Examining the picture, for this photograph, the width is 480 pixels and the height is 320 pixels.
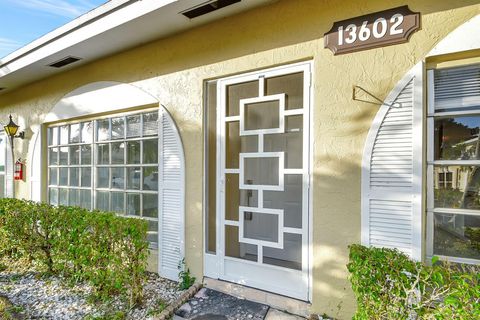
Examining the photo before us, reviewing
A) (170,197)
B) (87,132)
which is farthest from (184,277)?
(87,132)

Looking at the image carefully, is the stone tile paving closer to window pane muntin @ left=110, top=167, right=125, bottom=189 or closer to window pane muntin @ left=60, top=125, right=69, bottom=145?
window pane muntin @ left=110, top=167, right=125, bottom=189

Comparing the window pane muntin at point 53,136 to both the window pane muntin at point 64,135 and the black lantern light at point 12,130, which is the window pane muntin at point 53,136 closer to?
the window pane muntin at point 64,135

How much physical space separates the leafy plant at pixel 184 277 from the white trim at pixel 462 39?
11.5ft

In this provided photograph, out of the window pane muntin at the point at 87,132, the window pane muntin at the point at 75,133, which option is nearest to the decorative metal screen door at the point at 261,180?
the window pane muntin at the point at 87,132

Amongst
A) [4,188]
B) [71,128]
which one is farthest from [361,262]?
[4,188]

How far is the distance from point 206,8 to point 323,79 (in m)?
1.58

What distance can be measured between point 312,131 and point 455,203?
1.36 metres

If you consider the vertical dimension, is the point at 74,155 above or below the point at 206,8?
below

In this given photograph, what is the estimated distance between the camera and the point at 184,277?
3.40m

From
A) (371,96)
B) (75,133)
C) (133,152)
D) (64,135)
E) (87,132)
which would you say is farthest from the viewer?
(64,135)

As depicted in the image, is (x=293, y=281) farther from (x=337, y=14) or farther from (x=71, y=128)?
(x=71, y=128)

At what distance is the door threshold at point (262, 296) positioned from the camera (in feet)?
8.94

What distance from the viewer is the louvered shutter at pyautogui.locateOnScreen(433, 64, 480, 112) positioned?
7.16ft

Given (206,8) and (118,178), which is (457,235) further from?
(118,178)
